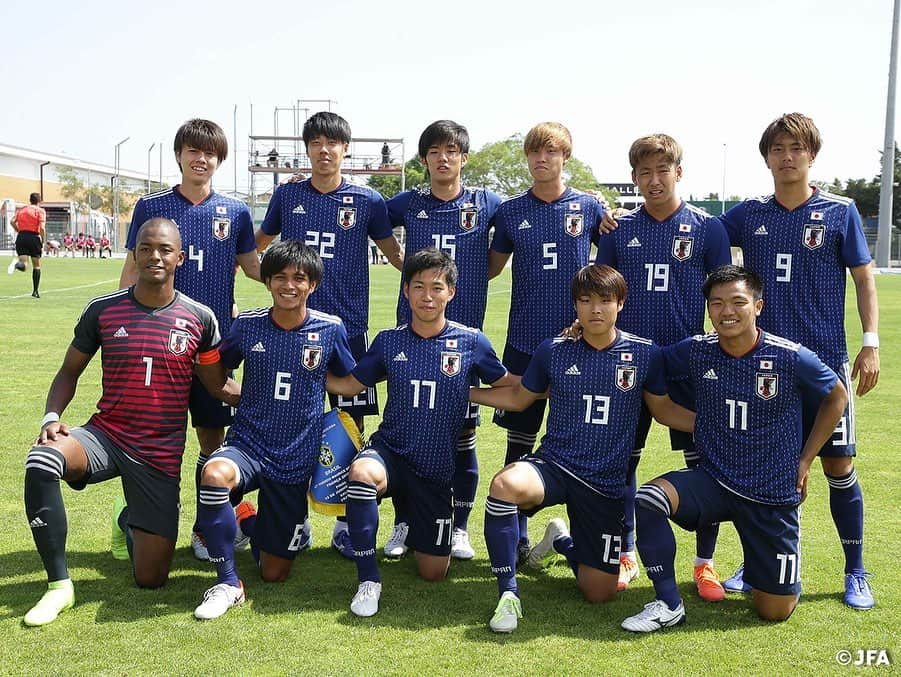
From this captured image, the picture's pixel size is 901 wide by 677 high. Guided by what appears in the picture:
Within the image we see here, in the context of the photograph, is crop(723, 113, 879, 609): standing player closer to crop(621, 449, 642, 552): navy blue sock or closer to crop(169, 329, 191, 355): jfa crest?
crop(621, 449, 642, 552): navy blue sock

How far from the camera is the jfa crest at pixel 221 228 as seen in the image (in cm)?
495

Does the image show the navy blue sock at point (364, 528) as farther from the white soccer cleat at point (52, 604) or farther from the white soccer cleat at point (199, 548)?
the white soccer cleat at point (52, 604)

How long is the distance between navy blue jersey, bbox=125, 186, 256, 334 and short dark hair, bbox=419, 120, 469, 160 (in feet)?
3.53

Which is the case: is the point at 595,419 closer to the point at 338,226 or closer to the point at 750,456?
the point at 750,456

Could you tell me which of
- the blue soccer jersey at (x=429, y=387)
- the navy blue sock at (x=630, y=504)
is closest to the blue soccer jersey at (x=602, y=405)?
the navy blue sock at (x=630, y=504)

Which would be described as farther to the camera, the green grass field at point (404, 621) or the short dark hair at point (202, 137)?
the short dark hair at point (202, 137)

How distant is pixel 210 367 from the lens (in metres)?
4.51

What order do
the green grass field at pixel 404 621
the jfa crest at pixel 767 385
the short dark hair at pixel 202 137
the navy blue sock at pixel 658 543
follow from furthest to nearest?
the short dark hair at pixel 202 137 < the jfa crest at pixel 767 385 < the navy blue sock at pixel 658 543 < the green grass field at pixel 404 621

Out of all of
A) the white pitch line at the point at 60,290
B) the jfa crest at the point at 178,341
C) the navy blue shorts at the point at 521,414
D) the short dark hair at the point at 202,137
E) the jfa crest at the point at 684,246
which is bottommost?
the white pitch line at the point at 60,290

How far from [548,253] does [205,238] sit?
1889 mm

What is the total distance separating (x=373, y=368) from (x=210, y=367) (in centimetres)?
82

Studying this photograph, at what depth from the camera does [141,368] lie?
14.2ft

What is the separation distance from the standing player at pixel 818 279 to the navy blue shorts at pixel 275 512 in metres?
2.15

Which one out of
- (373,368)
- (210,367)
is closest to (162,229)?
(210,367)
